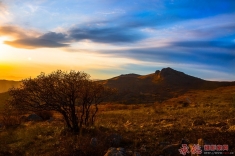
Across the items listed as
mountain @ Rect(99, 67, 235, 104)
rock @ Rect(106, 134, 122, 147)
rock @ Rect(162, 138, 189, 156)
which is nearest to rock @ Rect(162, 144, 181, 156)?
rock @ Rect(162, 138, 189, 156)

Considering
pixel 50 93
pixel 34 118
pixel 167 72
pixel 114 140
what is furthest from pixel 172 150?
pixel 167 72

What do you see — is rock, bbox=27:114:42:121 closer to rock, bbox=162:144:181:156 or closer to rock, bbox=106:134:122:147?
rock, bbox=106:134:122:147

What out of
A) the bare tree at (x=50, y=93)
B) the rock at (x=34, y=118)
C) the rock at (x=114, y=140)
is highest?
the bare tree at (x=50, y=93)

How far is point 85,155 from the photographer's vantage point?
10.0 m

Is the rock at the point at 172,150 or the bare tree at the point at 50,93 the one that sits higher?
the bare tree at the point at 50,93

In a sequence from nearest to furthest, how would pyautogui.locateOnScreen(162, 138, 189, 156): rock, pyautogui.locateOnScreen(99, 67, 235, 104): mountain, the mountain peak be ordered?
1. pyautogui.locateOnScreen(162, 138, 189, 156): rock
2. pyautogui.locateOnScreen(99, 67, 235, 104): mountain
3. the mountain peak

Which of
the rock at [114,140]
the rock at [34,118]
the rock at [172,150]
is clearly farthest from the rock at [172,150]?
the rock at [34,118]

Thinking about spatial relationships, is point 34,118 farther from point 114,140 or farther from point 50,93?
point 114,140

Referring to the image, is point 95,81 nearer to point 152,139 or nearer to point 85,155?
point 152,139

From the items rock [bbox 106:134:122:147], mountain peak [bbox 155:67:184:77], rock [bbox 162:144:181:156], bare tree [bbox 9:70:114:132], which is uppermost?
mountain peak [bbox 155:67:184:77]

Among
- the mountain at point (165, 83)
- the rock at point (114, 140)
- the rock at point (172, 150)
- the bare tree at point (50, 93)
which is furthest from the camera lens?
the mountain at point (165, 83)

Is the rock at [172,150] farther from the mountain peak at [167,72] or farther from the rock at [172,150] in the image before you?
the mountain peak at [167,72]

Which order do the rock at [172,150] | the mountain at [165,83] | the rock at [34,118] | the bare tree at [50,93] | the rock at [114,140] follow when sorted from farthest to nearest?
the mountain at [165,83]
the rock at [34,118]
the bare tree at [50,93]
the rock at [114,140]
the rock at [172,150]

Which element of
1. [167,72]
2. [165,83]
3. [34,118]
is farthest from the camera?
[167,72]
